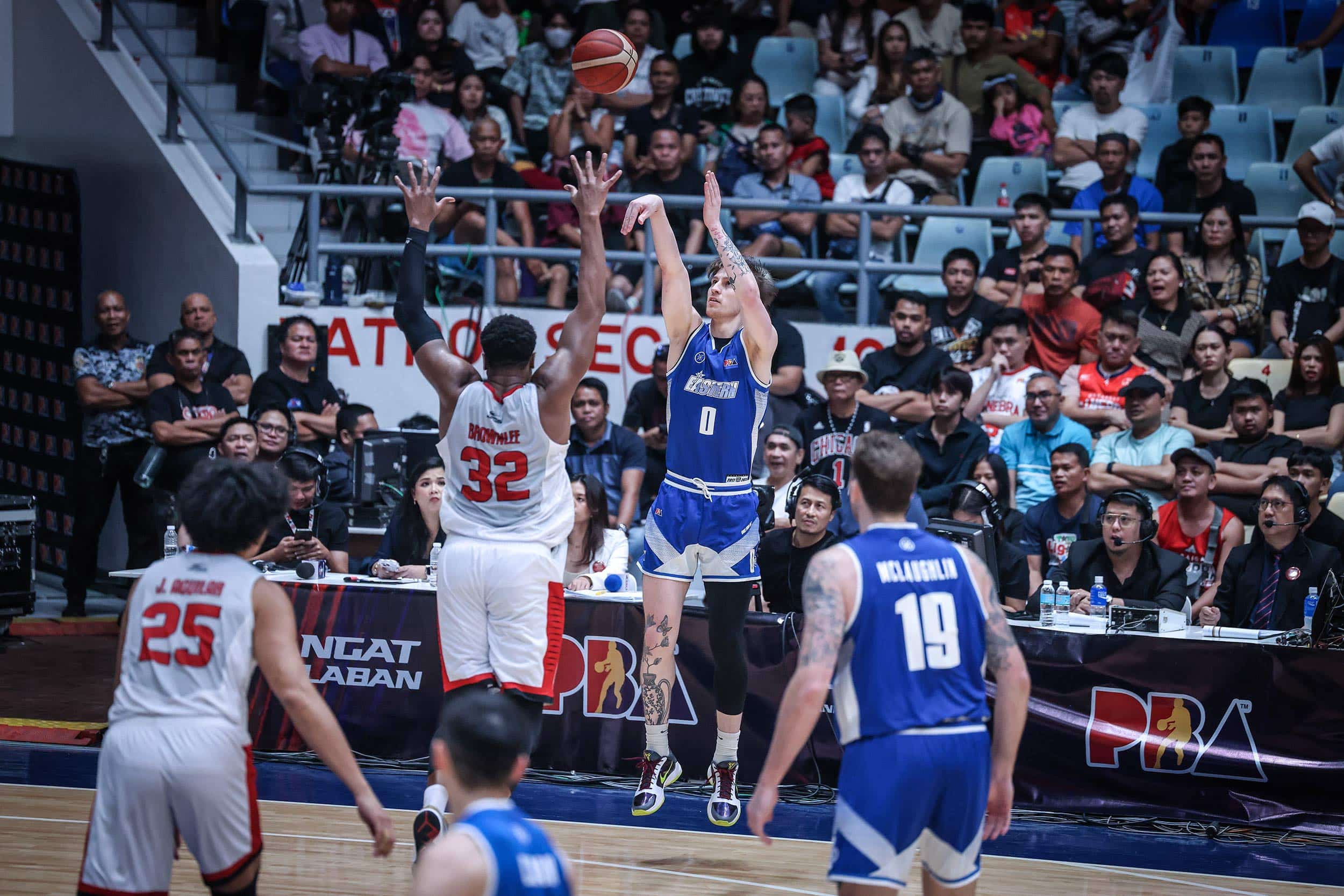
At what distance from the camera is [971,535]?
7.51 m

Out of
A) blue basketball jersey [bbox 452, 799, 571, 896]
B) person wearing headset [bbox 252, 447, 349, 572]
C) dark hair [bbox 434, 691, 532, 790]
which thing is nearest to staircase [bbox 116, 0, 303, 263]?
person wearing headset [bbox 252, 447, 349, 572]

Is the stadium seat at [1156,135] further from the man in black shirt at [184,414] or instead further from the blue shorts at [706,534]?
the man in black shirt at [184,414]

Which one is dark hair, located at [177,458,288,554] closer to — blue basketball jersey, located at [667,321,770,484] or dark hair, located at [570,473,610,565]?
blue basketball jersey, located at [667,321,770,484]

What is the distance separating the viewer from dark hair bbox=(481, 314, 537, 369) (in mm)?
5598

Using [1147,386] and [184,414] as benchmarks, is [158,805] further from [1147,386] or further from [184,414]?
[1147,386]

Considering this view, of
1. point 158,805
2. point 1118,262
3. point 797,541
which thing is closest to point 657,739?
point 797,541

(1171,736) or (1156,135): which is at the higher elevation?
(1156,135)

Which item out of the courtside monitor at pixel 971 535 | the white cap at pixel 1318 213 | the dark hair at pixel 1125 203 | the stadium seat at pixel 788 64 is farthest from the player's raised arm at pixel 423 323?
the stadium seat at pixel 788 64

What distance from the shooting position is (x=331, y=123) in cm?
1245

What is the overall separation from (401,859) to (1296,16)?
12402 millimetres

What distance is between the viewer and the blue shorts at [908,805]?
402 centimetres

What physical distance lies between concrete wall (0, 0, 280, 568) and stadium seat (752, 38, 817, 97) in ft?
16.5

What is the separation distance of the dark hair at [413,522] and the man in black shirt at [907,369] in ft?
10.4

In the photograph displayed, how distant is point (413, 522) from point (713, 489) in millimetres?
2783
